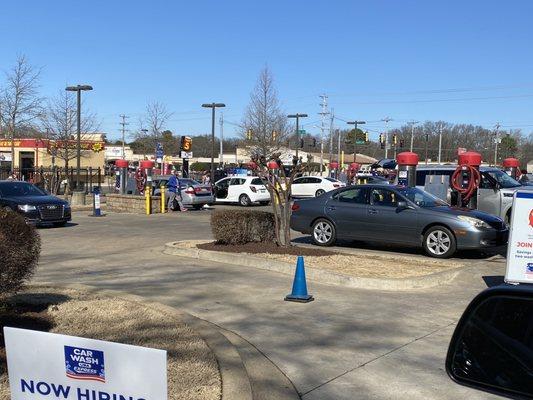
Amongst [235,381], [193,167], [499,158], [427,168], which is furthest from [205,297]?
[499,158]

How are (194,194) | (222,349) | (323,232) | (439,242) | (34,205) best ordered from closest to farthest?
(222,349)
(439,242)
(323,232)
(34,205)
(194,194)

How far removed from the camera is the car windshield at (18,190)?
58.8 feet

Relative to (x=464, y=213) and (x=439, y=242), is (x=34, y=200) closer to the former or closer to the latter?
(x=439, y=242)

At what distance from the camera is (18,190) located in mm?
18359

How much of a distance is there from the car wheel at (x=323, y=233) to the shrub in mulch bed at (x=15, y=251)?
7.54m

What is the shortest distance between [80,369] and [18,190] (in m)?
17.6

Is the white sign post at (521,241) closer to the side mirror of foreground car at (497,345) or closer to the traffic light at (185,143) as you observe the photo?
the side mirror of foreground car at (497,345)

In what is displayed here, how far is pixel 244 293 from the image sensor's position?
791 cm

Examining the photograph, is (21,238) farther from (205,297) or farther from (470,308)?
(470,308)

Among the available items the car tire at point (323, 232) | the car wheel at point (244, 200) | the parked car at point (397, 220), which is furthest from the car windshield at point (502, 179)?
the car wheel at point (244, 200)

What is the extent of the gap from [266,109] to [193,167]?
51029 millimetres

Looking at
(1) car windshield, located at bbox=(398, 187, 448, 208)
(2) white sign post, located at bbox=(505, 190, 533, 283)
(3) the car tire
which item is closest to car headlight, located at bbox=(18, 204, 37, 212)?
(3) the car tire

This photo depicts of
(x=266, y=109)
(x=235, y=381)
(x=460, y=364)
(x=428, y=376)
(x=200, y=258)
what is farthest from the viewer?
(x=266, y=109)

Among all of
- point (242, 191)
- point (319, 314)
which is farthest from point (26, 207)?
point (242, 191)
